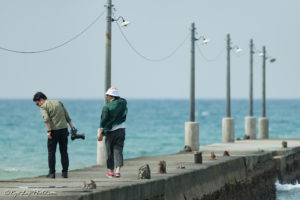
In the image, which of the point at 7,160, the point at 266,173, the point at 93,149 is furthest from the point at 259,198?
the point at 93,149

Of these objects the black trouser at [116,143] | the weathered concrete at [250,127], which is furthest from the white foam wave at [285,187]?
the black trouser at [116,143]

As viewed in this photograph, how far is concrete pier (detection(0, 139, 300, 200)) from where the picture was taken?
14.3 meters

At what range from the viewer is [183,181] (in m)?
18.2

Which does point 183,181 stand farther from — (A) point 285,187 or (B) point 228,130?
(B) point 228,130

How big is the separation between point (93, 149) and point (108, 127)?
4817 cm

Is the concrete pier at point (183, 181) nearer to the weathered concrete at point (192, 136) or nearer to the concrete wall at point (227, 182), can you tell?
the concrete wall at point (227, 182)

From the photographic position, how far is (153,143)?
2992 inches

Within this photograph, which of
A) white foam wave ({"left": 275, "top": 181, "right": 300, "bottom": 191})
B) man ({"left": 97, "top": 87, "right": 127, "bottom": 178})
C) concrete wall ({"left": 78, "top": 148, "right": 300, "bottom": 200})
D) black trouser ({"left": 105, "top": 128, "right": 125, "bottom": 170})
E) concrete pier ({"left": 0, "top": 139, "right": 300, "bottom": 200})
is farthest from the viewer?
white foam wave ({"left": 275, "top": 181, "right": 300, "bottom": 191})

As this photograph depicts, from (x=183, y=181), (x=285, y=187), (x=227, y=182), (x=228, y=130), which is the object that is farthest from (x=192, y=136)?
(x=183, y=181)

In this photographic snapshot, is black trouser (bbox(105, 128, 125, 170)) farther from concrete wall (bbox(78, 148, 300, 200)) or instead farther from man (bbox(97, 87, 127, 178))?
concrete wall (bbox(78, 148, 300, 200))

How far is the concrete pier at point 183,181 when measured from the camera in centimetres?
1429

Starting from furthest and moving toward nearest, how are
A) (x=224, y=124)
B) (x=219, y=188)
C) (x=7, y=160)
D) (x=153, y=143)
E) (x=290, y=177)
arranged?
1. (x=153, y=143)
2. (x=7, y=160)
3. (x=224, y=124)
4. (x=290, y=177)
5. (x=219, y=188)

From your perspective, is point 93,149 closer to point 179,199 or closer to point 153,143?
point 153,143

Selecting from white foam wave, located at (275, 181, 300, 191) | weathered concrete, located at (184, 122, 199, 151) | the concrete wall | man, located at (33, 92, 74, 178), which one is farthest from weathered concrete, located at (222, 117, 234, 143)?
man, located at (33, 92, 74, 178)
